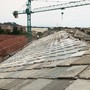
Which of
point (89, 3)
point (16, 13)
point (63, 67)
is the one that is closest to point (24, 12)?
point (16, 13)

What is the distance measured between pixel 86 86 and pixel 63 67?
174 cm

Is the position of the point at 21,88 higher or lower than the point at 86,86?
lower

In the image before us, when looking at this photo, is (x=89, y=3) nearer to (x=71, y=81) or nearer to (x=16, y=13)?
(x=16, y=13)

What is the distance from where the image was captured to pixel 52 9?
90562mm

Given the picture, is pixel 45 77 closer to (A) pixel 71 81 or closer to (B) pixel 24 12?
(A) pixel 71 81

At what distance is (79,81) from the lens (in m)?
3.57

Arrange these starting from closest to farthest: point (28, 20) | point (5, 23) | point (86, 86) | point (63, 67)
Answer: point (86, 86)
point (63, 67)
point (28, 20)
point (5, 23)

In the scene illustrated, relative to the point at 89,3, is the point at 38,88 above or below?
below

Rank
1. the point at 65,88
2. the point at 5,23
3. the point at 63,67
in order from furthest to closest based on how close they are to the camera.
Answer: the point at 5,23 → the point at 63,67 → the point at 65,88

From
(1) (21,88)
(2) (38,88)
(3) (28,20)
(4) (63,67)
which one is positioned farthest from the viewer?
(3) (28,20)

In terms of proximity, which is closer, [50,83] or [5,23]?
[50,83]

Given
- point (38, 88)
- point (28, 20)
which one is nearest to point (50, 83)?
point (38, 88)

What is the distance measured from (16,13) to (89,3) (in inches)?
950

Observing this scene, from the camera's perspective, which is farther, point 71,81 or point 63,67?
point 63,67
